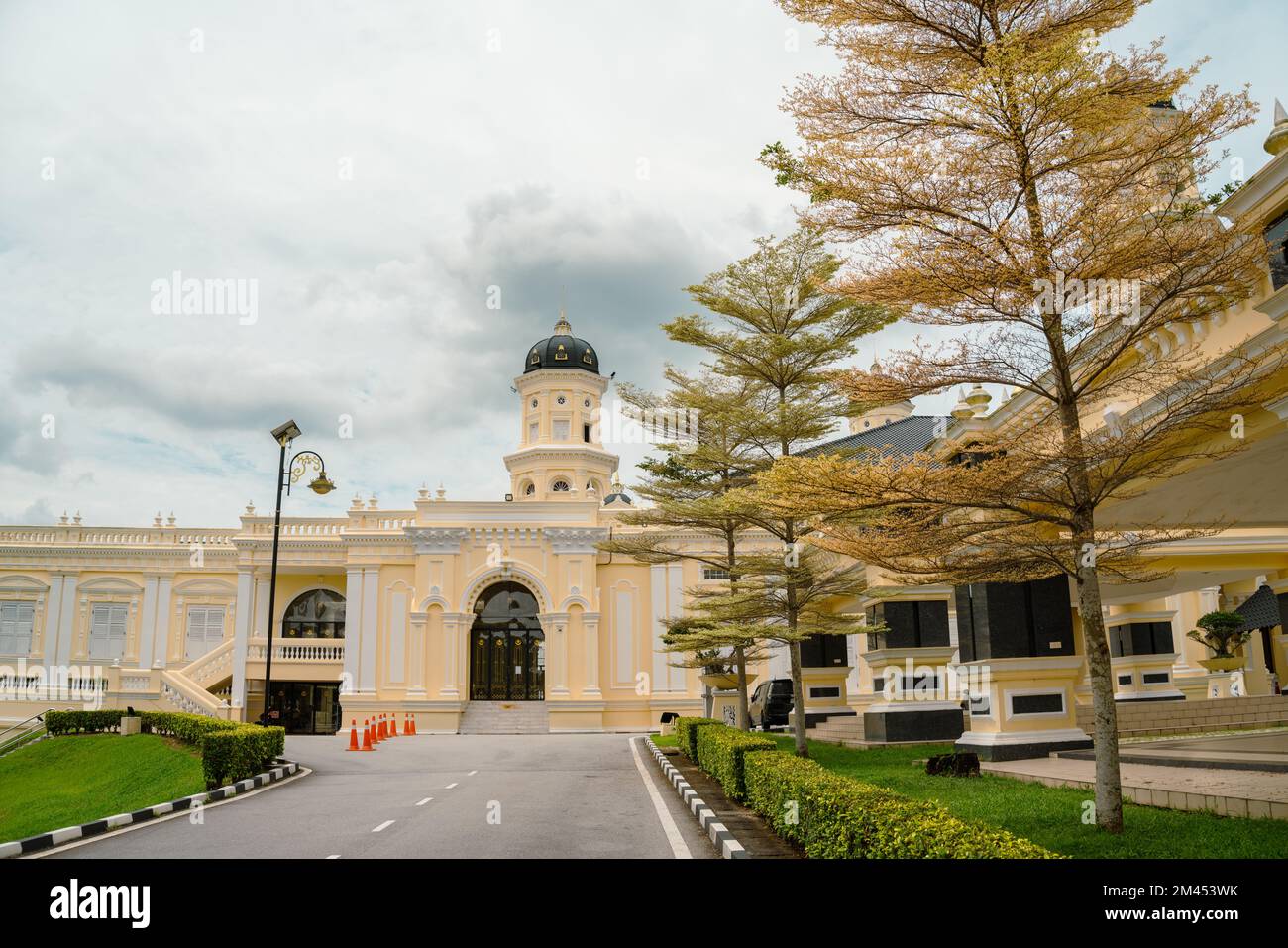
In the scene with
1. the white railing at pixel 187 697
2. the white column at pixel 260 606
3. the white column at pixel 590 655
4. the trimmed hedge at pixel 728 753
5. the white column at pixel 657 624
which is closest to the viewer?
the trimmed hedge at pixel 728 753

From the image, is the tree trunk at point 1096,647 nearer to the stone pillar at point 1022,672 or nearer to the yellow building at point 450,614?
the stone pillar at point 1022,672

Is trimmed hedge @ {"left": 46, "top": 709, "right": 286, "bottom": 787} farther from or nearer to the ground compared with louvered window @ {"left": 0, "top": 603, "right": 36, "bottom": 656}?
nearer to the ground

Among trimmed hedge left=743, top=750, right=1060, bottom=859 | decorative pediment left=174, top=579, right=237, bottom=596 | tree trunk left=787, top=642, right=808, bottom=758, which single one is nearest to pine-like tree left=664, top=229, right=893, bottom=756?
tree trunk left=787, top=642, right=808, bottom=758

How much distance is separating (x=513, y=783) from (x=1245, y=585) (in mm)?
24617

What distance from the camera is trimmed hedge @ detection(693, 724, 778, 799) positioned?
13.0 meters

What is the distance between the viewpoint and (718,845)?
9.92 m

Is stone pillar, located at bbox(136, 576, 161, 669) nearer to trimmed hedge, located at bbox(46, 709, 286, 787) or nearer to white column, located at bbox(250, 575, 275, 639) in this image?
white column, located at bbox(250, 575, 275, 639)

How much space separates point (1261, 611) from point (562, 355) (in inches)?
1192

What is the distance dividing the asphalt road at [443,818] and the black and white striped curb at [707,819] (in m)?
0.16

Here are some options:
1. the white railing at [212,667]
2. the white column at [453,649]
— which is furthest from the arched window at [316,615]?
the white column at [453,649]

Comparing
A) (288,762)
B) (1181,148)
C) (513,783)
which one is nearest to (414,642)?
(288,762)

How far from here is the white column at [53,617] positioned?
41.5 m

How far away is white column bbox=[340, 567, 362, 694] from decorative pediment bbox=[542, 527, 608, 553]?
763 cm
